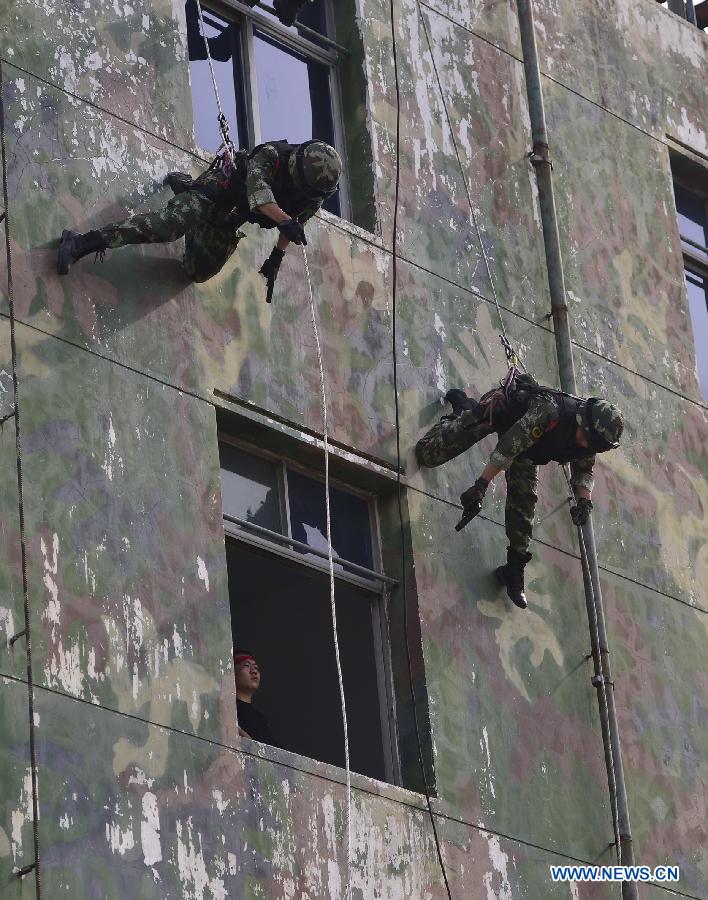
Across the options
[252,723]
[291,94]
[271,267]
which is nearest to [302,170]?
[271,267]

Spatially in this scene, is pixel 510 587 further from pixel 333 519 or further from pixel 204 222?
pixel 204 222

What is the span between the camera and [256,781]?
13.9 metres

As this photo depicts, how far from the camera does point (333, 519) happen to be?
52.3 ft

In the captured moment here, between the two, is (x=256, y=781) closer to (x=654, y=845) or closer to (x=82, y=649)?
(x=82, y=649)

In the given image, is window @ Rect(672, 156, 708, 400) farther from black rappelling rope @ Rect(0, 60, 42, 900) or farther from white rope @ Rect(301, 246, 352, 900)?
black rappelling rope @ Rect(0, 60, 42, 900)

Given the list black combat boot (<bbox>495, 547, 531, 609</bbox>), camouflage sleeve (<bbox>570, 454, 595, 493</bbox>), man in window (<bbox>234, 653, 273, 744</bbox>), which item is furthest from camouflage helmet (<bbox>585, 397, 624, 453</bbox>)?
man in window (<bbox>234, 653, 273, 744</bbox>)

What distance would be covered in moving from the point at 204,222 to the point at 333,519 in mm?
2327

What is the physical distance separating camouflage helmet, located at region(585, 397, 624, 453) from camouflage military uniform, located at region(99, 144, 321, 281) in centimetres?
238

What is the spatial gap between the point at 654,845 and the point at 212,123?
604 centimetres

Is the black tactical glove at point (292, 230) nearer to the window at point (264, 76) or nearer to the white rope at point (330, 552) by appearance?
the white rope at point (330, 552)

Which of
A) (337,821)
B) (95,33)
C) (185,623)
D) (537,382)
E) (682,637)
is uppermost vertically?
(95,33)

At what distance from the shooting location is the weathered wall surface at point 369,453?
43.8ft

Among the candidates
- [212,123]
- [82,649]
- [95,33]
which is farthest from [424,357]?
[82,649]

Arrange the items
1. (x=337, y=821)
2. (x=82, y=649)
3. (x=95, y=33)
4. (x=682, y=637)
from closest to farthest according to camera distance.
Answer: (x=82, y=649) → (x=337, y=821) → (x=95, y=33) → (x=682, y=637)
